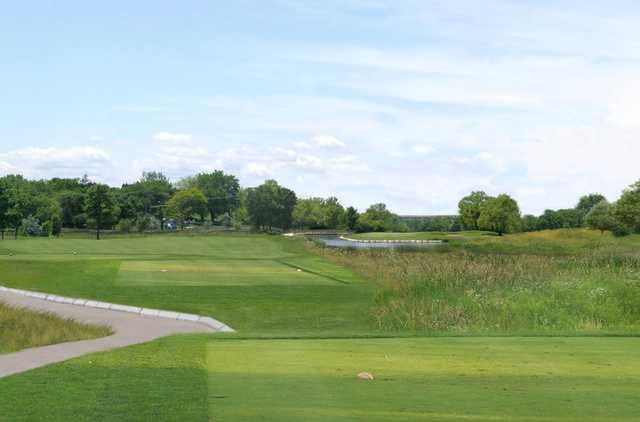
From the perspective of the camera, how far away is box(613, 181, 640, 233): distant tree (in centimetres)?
6969

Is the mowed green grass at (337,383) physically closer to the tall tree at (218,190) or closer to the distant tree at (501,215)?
the distant tree at (501,215)

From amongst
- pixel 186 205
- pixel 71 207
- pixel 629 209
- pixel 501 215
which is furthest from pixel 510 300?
pixel 186 205

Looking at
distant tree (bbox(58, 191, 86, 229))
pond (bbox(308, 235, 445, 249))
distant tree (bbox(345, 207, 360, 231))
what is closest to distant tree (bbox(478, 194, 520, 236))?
pond (bbox(308, 235, 445, 249))

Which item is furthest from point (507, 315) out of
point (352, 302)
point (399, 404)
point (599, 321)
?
point (399, 404)

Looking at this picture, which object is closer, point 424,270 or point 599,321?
point 599,321

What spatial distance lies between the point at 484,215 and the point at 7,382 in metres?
112

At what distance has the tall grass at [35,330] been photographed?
1376cm

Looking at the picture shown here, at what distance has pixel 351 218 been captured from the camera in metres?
147

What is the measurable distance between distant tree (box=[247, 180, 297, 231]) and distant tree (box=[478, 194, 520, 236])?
97.2ft

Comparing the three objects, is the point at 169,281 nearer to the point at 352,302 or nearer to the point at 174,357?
the point at 352,302

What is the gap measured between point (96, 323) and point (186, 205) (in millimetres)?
117433

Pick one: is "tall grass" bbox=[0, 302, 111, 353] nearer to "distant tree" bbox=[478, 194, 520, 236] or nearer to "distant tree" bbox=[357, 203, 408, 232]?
"distant tree" bbox=[478, 194, 520, 236]

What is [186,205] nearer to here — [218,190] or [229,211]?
[229,211]

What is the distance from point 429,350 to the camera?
11039 mm
